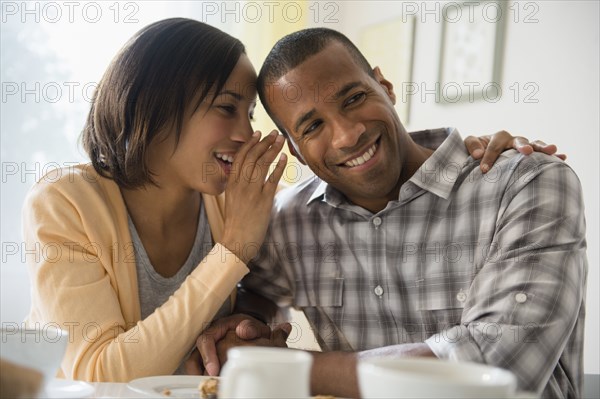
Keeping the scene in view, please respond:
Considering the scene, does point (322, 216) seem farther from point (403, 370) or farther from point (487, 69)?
point (487, 69)

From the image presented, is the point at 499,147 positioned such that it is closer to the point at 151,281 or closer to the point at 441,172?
the point at 441,172

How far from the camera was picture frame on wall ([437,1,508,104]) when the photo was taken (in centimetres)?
269

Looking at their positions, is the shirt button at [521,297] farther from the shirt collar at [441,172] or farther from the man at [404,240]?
the shirt collar at [441,172]

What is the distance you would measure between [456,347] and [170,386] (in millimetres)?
517

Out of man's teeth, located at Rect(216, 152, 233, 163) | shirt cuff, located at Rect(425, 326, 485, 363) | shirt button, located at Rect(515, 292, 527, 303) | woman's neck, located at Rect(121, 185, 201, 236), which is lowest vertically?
shirt cuff, located at Rect(425, 326, 485, 363)

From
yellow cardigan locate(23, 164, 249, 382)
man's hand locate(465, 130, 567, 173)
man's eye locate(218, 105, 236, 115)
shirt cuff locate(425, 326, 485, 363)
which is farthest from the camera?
man's eye locate(218, 105, 236, 115)

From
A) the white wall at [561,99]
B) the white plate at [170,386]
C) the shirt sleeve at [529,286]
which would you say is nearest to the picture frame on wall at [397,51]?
the white wall at [561,99]

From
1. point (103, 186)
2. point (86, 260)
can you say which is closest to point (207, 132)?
point (103, 186)

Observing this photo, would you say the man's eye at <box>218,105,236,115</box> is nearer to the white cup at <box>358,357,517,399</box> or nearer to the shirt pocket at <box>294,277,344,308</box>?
the shirt pocket at <box>294,277,344,308</box>

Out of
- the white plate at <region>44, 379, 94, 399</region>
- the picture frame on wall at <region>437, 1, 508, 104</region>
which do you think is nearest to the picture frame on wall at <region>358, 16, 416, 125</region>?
the picture frame on wall at <region>437, 1, 508, 104</region>

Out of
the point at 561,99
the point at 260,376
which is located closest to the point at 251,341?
the point at 260,376

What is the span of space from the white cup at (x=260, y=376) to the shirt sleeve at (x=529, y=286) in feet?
2.16

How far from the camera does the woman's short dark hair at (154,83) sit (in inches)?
62.2

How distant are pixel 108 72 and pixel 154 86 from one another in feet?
0.44
